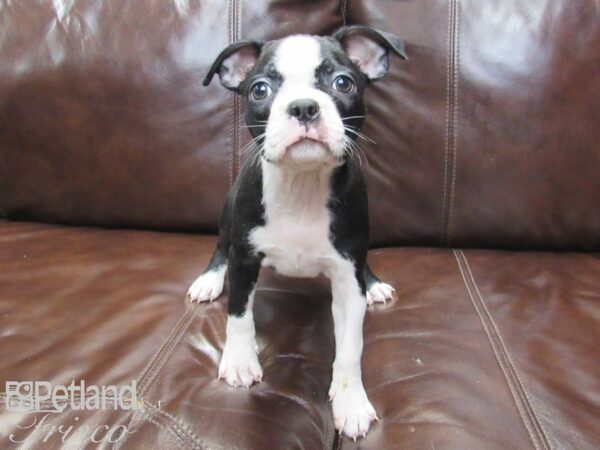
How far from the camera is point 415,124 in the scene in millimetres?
1397

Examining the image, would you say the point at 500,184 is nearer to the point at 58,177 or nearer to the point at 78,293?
the point at 78,293

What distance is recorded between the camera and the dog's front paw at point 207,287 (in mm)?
1184

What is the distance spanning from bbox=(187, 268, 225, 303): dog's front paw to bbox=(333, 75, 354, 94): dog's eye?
0.53 metres

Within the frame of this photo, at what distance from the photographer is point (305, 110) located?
32.2 inches

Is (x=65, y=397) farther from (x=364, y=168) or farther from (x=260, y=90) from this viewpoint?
(x=364, y=168)

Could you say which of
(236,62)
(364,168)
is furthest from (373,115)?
(236,62)

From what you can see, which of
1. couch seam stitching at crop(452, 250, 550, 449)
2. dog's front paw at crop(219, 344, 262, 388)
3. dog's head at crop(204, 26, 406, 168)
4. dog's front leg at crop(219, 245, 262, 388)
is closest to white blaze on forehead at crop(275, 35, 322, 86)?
dog's head at crop(204, 26, 406, 168)

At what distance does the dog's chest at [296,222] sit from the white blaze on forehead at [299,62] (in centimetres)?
17

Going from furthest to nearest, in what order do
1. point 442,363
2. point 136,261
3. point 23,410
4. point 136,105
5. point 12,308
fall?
point 136,105 < point 136,261 < point 12,308 < point 442,363 < point 23,410

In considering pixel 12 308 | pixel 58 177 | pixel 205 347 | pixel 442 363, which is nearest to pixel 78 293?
pixel 12 308

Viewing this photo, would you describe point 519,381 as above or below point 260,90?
below

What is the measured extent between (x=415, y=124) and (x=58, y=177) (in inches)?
39.4

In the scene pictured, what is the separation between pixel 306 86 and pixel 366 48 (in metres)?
0.24

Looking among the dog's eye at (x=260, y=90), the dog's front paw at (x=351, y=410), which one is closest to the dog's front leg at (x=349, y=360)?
the dog's front paw at (x=351, y=410)
